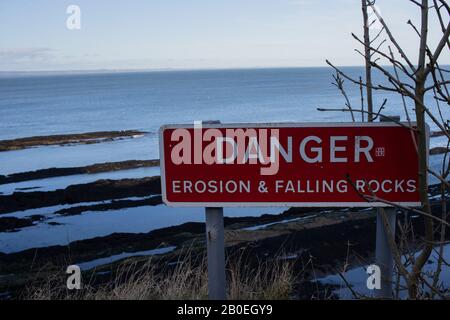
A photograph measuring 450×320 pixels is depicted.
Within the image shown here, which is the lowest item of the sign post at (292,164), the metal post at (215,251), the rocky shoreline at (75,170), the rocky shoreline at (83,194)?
the rocky shoreline at (83,194)

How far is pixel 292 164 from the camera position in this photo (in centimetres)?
288

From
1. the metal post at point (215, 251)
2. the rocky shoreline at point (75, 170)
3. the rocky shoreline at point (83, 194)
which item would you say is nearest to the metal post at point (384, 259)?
the metal post at point (215, 251)

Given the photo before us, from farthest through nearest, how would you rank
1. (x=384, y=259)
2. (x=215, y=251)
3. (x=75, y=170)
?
(x=75, y=170) → (x=215, y=251) → (x=384, y=259)

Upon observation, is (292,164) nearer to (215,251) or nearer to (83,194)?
(215,251)

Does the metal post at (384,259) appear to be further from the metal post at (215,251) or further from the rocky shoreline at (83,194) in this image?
the rocky shoreline at (83,194)

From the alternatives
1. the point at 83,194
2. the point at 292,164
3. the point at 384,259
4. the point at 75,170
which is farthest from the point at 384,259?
the point at 75,170

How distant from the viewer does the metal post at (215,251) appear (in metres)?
3.01

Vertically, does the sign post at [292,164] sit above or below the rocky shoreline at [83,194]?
above

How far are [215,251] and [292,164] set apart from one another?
70 cm

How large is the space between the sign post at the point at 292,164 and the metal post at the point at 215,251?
7 cm
